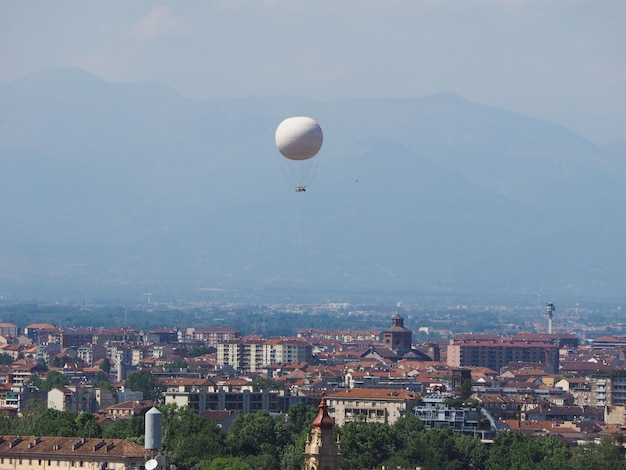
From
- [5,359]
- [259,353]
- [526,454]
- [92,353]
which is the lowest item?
[526,454]

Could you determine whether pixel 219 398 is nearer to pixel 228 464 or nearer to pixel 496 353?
pixel 228 464

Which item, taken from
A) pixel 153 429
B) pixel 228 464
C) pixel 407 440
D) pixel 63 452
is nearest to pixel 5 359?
pixel 407 440

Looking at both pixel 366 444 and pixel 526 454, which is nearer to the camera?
pixel 526 454

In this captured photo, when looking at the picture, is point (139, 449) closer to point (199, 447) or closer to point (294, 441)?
point (199, 447)

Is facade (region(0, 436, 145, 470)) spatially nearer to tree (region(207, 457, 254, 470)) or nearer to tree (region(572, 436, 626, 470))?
tree (region(207, 457, 254, 470))

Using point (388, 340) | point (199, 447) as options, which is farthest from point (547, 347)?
point (199, 447)

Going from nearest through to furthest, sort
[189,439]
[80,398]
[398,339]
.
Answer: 1. [189,439]
2. [80,398]
3. [398,339]
